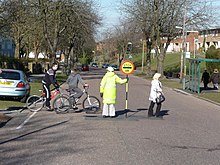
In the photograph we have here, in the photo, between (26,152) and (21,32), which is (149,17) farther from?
(26,152)

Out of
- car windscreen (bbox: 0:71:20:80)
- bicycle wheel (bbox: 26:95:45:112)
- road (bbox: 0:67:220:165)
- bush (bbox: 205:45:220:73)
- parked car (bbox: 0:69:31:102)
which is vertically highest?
bush (bbox: 205:45:220:73)

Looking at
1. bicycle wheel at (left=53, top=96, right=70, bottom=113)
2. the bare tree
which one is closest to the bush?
the bare tree

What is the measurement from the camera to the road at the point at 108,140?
841cm

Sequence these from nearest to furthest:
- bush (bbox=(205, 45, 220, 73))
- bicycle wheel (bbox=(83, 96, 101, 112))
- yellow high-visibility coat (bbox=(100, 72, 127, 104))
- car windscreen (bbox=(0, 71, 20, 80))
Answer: yellow high-visibility coat (bbox=(100, 72, 127, 104)), bicycle wheel (bbox=(83, 96, 101, 112)), car windscreen (bbox=(0, 71, 20, 80)), bush (bbox=(205, 45, 220, 73))

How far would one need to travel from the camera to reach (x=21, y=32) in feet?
191

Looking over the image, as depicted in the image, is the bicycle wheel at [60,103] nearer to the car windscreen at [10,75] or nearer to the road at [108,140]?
the road at [108,140]

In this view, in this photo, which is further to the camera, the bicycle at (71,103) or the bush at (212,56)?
the bush at (212,56)

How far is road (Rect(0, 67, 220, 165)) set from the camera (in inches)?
331

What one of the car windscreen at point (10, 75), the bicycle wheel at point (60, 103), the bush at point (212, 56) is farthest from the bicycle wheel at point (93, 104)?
the bush at point (212, 56)

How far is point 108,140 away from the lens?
414 inches

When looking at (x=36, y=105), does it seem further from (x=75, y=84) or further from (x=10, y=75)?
(x=10, y=75)

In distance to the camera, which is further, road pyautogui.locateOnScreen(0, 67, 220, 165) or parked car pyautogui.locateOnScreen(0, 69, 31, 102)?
parked car pyautogui.locateOnScreen(0, 69, 31, 102)

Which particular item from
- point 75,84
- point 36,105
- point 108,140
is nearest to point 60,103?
point 75,84

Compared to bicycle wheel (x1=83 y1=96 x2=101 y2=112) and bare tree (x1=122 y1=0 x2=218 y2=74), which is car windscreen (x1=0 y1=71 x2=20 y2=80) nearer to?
bicycle wheel (x1=83 y1=96 x2=101 y2=112)
